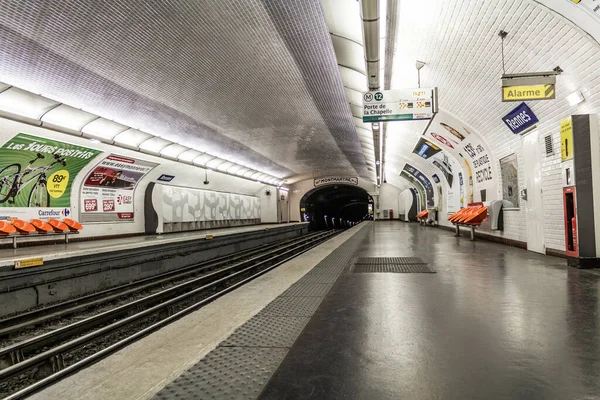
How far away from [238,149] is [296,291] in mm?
12991

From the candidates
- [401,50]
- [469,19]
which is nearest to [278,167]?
[401,50]

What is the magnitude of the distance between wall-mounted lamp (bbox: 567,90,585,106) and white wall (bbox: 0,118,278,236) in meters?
11.9

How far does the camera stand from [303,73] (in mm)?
8844

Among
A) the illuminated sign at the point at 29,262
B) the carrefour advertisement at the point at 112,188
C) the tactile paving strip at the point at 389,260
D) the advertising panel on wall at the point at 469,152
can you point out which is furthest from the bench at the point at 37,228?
the advertising panel on wall at the point at 469,152

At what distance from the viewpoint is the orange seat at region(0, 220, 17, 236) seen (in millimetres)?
9602

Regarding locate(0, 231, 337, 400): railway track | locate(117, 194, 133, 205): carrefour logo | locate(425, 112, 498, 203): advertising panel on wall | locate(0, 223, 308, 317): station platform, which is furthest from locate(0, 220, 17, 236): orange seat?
locate(425, 112, 498, 203): advertising panel on wall

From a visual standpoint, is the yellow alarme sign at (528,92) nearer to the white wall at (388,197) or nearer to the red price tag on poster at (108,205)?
the red price tag on poster at (108,205)

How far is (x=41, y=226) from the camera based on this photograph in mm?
10680

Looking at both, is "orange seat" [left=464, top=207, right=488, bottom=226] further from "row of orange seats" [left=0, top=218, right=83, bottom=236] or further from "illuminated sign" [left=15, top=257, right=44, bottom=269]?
"row of orange seats" [left=0, top=218, right=83, bottom=236]

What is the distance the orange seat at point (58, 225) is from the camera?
36.3 feet

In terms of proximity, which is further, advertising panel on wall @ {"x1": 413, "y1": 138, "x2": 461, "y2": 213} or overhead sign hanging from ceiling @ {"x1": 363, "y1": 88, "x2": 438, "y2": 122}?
advertising panel on wall @ {"x1": 413, "y1": 138, "x2": 461, "y2": 213}

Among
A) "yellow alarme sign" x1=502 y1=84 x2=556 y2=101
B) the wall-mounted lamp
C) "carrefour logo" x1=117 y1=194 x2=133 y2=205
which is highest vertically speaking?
"yellow alarme sign" x1=502 y1=84 x2=556 y2=101

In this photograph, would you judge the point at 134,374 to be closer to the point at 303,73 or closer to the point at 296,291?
the point at 296,291

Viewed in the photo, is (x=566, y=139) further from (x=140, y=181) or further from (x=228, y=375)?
(x=140, y=181)
